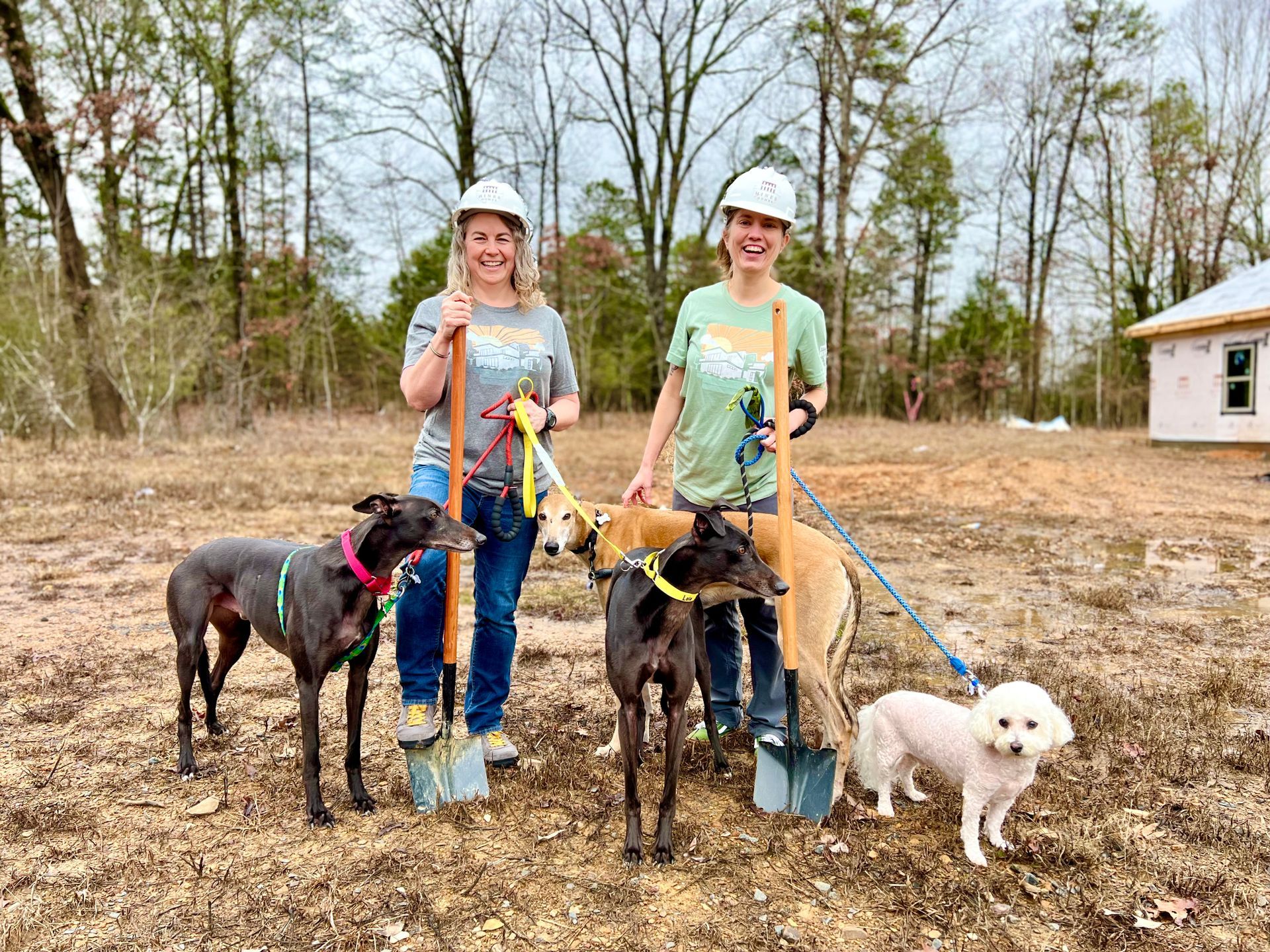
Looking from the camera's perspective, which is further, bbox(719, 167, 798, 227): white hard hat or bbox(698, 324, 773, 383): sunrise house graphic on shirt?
bbox(698, 324, 773, 383): sunrise house graphic on shirt

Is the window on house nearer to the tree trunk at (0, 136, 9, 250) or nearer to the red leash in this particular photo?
the red leash

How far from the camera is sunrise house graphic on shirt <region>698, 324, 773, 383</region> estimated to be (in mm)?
3797

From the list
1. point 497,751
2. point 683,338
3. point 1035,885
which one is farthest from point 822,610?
point 497,751

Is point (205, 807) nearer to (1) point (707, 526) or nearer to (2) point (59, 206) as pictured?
(1) point (707, 526)

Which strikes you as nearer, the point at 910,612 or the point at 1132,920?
the point at 1132,920

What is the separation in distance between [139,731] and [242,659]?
127cm

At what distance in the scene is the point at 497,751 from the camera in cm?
395

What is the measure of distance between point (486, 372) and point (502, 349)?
134 mm

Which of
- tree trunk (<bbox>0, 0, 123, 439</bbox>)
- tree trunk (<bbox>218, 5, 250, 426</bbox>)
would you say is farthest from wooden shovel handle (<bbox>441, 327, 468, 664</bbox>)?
tree trunk (<bbox>218, 5, 250, 426</bbox>)

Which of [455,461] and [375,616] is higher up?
[455,461]

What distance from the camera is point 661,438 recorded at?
4.20 metres

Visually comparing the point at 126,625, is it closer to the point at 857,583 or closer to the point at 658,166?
the point at 857,583

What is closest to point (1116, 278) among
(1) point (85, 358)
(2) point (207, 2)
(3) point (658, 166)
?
(3) point (658, 166)

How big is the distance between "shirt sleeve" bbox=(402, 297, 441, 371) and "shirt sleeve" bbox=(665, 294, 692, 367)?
3.66 feet
